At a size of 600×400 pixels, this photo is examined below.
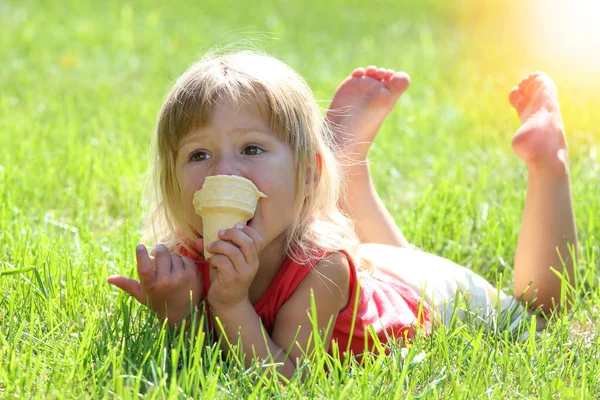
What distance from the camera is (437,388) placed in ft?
5.85

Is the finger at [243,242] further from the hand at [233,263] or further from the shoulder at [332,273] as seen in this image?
the shoulder at [332,273]

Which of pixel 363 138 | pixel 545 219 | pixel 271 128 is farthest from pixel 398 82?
pixel 271 128

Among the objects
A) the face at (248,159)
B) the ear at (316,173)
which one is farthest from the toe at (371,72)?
the face at (248,159)

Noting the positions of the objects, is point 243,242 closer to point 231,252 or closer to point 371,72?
point 231,252

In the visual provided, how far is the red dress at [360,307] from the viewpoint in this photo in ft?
6.88

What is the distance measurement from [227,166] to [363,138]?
106 centimetres

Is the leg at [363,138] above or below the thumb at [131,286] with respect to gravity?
above

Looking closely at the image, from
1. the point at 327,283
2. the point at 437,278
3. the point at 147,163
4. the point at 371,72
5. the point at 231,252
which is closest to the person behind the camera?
the point at 231,252

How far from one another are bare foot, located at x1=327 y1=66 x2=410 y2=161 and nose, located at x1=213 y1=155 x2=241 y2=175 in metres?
0.91

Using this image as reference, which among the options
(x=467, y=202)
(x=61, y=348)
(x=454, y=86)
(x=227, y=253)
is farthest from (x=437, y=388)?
(x=454, y=86)

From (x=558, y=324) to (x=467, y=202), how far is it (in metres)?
1.01

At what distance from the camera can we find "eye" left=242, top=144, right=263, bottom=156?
2.06 metres

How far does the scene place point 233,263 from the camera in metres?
1.88

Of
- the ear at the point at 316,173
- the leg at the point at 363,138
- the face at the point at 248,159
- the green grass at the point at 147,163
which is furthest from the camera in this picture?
the leg at the point at 363,138
